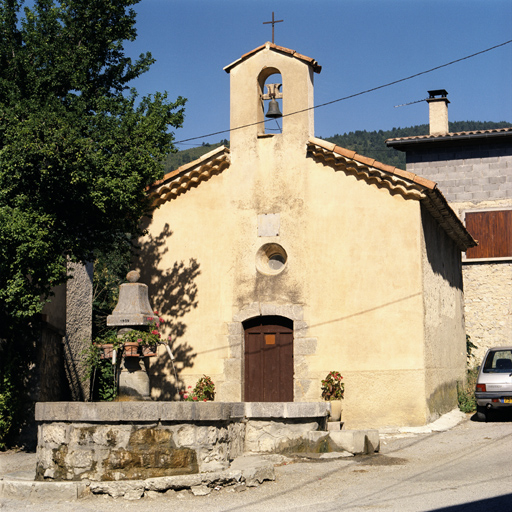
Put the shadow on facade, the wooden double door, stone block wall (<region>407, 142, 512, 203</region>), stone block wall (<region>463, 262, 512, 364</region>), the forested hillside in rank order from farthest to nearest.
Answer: the forested hillside
stone block wall (<region>407, 142, 512, 203</region>)
stone block wall (<region>463, 262, 512, 364</region>)
the shadow on facade
the wooden double door

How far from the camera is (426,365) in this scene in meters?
13.2

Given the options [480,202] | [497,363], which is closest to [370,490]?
[497,363]

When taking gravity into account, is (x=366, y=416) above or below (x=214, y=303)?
below

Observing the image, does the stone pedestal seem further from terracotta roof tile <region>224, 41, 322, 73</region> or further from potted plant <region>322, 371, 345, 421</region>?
terracotta roof tile <region>224, 41, 322, 73</region>

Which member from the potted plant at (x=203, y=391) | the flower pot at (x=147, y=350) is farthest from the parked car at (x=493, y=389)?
the flower pot at (x=147, y=350)

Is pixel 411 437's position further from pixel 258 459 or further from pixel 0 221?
pixel 0 221

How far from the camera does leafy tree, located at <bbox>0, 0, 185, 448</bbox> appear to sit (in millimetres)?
10852

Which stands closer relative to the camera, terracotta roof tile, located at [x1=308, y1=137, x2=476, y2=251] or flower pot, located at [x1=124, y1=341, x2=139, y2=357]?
flower pot, located at [x1=124, y1=341, x2=139, y2=357]

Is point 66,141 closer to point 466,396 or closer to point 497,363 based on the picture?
point 497,363

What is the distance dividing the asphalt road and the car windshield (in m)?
3.99

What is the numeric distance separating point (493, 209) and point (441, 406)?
32.3ft

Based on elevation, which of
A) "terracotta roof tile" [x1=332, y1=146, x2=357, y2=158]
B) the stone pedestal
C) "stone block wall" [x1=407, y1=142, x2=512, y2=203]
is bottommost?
the stone pedestal

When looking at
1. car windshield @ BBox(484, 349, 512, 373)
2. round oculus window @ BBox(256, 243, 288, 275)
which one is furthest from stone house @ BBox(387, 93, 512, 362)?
round oculus window @ BBox(256, 243, 288, 275)

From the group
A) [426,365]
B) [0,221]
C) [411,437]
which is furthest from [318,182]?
[0,221]
